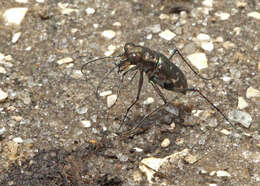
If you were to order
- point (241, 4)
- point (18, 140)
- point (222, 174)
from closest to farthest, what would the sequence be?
1. point (222, 174)
2. point (18, 140)
3. point (241, 4)

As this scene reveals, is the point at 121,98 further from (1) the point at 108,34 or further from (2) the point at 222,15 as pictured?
(2) the point at 222,15

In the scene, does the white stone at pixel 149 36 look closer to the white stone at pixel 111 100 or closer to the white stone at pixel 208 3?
the white stone at pixel 208 3

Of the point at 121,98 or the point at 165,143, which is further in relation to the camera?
the point at 121,98

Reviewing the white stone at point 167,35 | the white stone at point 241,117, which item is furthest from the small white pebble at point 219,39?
the white stone at point 241,117

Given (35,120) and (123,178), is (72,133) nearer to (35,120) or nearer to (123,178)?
A: (35,120)

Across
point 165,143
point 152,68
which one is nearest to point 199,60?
point 152,68

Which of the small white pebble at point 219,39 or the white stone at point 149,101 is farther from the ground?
the small white pebble at point 219,39

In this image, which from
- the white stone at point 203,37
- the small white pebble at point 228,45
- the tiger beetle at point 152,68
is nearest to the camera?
the tiger beetle at point 152,68
